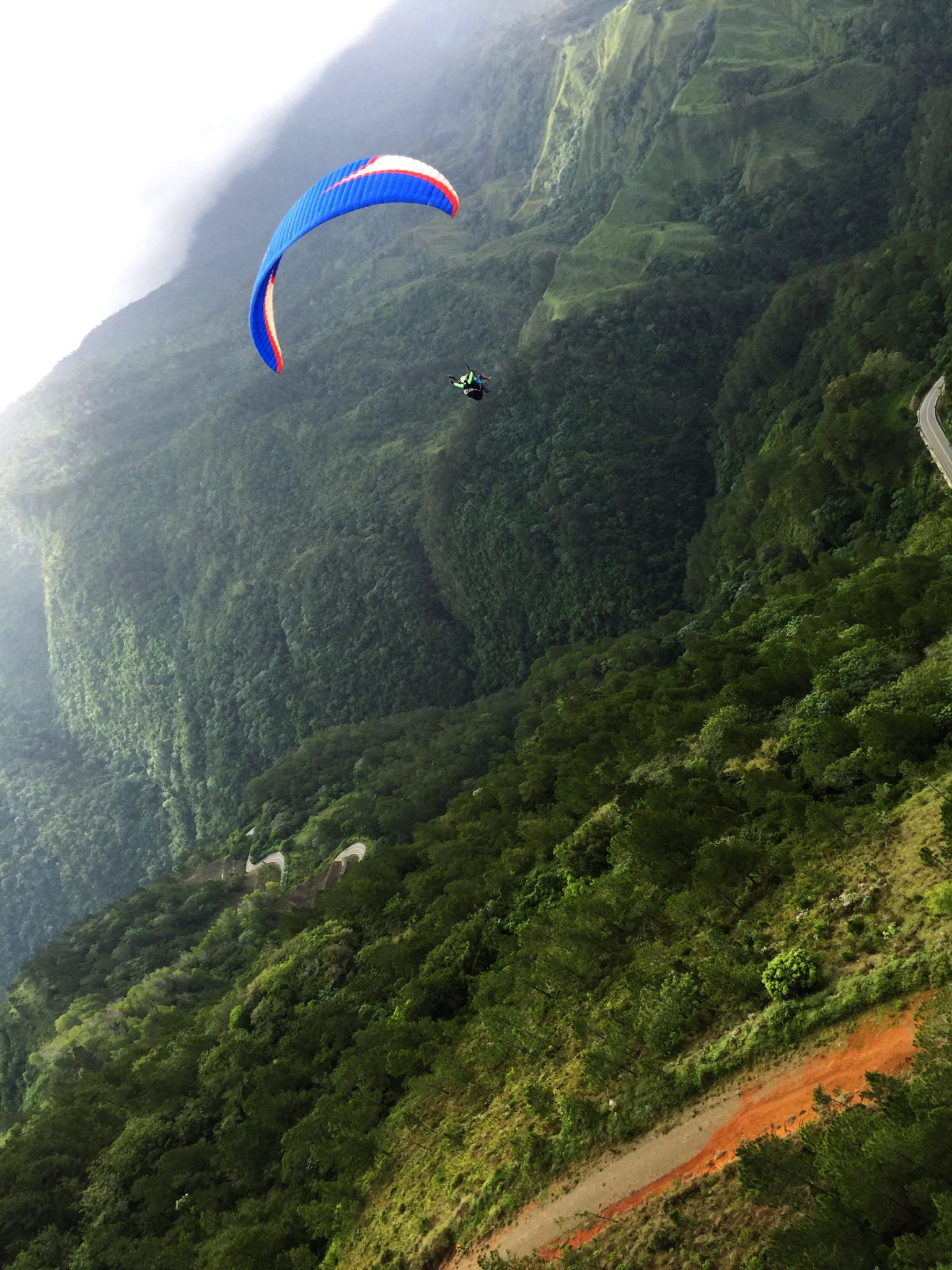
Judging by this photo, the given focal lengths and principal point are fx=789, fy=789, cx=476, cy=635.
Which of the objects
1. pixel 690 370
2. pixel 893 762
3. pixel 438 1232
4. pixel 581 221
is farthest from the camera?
pixel 581 221

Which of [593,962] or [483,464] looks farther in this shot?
[483,464]

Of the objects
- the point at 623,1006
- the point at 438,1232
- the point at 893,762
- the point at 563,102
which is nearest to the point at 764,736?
the point at 893,762

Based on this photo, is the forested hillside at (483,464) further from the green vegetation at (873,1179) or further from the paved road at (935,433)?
the green vegetation at (873,1179)

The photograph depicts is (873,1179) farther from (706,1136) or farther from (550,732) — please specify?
(550,732)

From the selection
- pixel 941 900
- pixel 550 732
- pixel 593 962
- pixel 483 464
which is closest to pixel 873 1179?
pixel 941 900

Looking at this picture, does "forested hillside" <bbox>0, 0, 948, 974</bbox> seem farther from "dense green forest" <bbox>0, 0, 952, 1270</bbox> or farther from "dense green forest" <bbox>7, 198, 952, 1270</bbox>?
"dense green forest" <bbox>7, 198, 952, 1270</bbox>

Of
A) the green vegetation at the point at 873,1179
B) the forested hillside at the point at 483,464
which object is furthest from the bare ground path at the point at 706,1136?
the forested hillside at the point at 483,464

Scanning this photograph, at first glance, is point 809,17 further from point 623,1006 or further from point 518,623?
point 623,1006
